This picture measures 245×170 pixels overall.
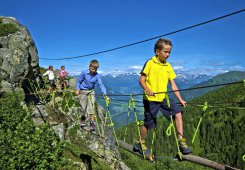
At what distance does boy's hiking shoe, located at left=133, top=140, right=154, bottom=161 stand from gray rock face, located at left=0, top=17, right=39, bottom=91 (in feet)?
57.7

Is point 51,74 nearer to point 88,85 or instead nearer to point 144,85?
point 88,85

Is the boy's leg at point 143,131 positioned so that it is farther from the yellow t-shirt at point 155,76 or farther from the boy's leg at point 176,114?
the yellow t-shirt at point 155,76

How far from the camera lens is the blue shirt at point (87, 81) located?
14125mm

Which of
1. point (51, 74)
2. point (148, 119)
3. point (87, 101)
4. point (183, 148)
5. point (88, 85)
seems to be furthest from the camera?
point (51, 74)

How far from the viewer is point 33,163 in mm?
10109

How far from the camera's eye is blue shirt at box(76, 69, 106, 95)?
14125 mm

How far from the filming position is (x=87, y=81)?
14289 millimetres

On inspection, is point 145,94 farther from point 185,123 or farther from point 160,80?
point 185,123

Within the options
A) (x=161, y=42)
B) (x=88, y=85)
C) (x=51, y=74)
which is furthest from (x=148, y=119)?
(x=51, y=74)

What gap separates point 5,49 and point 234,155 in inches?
3933

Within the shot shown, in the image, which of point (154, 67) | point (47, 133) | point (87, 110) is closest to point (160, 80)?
point (154, 67)

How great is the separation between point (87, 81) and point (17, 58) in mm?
14889

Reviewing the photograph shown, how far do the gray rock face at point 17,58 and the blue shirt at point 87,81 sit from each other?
37.4 ft

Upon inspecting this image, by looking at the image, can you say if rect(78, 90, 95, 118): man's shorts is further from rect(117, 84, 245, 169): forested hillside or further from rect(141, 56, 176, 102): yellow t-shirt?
rect(117, 84, 245, 169): forested hillside
